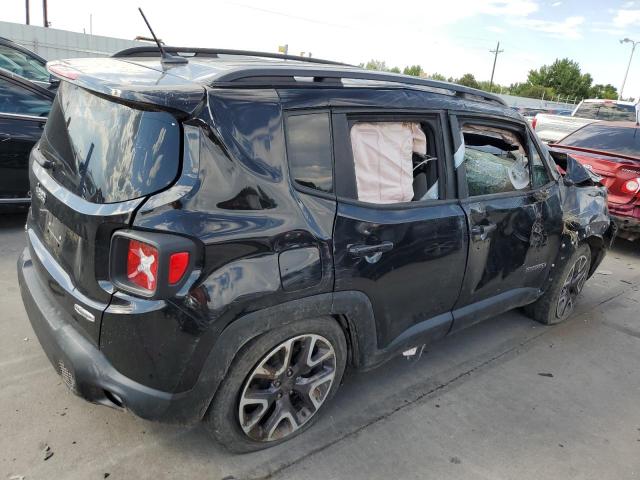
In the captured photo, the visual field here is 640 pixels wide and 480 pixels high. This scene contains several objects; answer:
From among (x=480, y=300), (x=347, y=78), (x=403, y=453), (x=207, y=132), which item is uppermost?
(x=347, y=78)

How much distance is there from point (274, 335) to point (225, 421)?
461 millimetres

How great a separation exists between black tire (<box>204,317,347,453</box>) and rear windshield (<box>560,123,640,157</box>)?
6135 millimetres

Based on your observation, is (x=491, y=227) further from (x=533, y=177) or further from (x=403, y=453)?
(x=403, y=453)

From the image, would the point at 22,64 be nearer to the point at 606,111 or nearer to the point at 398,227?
the point at 398,227

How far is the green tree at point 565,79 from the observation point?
80.8 metres

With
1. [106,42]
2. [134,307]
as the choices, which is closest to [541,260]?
[134,307]

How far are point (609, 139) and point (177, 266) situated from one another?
734 centimetres

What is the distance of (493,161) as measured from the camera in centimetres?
348

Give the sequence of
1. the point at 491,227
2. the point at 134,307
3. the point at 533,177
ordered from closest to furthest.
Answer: the point at 134,307 < the point at 491,227 < the point at 533,177

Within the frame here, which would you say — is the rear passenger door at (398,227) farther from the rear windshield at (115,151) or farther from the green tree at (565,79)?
the green tree at (565,79)

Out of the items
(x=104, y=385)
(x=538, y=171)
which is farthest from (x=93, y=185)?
(x=538, y=171)

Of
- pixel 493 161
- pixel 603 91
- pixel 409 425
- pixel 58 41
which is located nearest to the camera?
pixel 409 425

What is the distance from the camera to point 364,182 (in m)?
2.54

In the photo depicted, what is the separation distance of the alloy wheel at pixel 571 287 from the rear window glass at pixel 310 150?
9.33 feet
